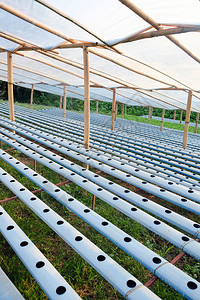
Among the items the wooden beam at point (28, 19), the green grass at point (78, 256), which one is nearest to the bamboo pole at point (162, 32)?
the wooden beam at point (28, 19)

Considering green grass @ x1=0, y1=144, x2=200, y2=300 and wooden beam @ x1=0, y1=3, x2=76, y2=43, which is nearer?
green grass @ x1=0, y1=144, x2=200, y2=300

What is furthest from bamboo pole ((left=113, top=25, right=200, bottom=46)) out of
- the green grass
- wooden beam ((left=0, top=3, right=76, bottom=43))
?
the green grass

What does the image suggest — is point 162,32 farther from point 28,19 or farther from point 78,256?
point 78,256

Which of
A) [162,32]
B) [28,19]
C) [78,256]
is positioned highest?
[28,19]

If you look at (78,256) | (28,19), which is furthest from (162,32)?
(78,256)

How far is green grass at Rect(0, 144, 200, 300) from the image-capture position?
5.88ft

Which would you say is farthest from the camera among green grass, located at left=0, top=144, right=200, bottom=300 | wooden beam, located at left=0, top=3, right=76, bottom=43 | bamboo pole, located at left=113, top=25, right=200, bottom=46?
wooden beam, located at left=0, top=3, right=76, bottom=43

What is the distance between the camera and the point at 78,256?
2.12 m

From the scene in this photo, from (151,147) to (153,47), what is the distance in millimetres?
2743

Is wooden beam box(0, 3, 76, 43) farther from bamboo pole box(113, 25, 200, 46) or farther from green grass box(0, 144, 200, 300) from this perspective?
green grass box(0, 144, 200, 300)

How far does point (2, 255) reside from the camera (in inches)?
78.0

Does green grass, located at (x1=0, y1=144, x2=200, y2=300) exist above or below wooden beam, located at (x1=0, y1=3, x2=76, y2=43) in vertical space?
below

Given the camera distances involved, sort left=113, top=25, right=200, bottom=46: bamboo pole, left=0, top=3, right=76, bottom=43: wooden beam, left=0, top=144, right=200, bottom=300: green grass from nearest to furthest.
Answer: left=0, top=144, right=200, bottom=300: green grass
left=113, top=25, right=200, bottom=46: bamboo pole
left=0, top=3, right=76, bottom=43: wooden beam

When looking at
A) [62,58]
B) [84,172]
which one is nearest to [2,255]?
[84,172]
